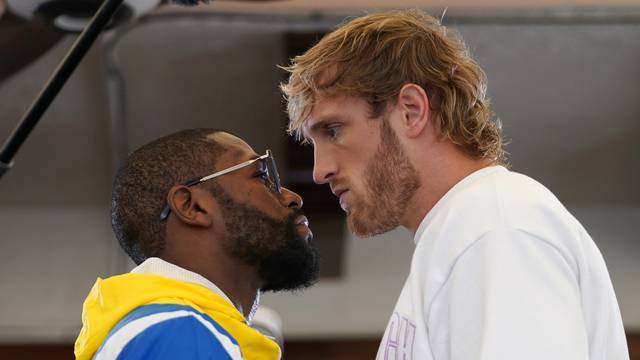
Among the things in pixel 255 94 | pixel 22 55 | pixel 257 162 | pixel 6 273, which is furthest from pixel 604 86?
pixel 257 162

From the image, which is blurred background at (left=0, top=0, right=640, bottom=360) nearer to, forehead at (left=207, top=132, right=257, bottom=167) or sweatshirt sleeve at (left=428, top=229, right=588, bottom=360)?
forehead at (left=207, top=132, right=257, bottom=167)

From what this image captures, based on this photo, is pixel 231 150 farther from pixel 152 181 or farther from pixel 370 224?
pixel 370 224

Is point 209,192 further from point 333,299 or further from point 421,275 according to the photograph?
point 333,299

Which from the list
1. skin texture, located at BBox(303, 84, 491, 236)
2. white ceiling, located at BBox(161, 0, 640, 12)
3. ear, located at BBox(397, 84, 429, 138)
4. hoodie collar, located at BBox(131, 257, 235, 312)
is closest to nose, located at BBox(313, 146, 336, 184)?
skin texture, located at BBox(303, 84, 491, 236)

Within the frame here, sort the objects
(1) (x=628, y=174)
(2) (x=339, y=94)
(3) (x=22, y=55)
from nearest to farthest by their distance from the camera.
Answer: (2) (x=339, y=94), (3) (x=22, y=55), (1) (x=628, y=174)

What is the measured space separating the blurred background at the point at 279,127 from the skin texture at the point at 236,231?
2.49 metres

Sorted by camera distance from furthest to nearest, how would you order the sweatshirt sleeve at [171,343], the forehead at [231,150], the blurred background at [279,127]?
the blurred background at [279,127], the forehead at [231,150], the sweatshirt sleeve at [171,343]

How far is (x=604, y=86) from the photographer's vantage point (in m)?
5.39

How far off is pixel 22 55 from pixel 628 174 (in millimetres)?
3532

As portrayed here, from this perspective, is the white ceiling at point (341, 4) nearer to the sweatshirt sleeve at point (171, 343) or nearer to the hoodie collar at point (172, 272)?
the hoodie collar at point (172, 272)

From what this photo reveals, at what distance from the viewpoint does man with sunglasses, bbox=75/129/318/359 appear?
5.11 feet

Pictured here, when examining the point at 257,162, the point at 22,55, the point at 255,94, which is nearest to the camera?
the point at 257,162

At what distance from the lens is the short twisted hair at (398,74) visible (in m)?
1.62

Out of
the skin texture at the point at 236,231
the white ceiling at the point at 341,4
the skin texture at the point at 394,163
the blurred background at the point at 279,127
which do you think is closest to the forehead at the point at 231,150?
the skin texture at the point at 236,231
